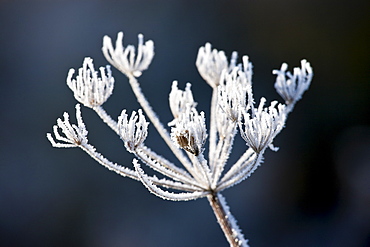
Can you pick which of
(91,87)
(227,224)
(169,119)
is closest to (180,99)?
(91,87)

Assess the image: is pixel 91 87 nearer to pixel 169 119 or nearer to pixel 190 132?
pixel 190 132

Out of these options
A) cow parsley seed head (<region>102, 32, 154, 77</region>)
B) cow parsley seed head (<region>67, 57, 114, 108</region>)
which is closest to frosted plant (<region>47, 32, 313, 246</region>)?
cow parsley seed head (<region>67, 57, 114, 108</region>)

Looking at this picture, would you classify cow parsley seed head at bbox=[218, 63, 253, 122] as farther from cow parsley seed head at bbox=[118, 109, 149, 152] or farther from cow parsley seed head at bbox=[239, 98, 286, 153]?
cow parsley seed head at bbox=[118, 109, 149, 152]

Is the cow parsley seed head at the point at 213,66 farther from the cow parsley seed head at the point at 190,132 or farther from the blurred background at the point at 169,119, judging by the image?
the blurred background at the point at 169,119

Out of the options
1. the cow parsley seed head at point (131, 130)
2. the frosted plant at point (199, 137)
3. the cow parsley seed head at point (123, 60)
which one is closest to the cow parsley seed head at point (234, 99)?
the frosted plant at point (199, 137)
